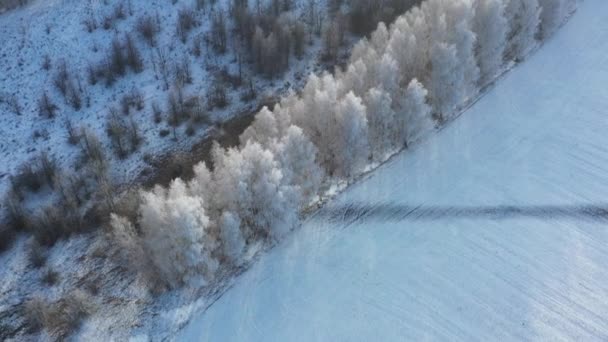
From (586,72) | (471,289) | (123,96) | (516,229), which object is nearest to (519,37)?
(586,72)

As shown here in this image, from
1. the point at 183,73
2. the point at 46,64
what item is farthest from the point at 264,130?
the point at 46,64

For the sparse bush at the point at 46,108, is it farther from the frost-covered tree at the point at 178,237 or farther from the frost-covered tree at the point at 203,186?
the frost-covered tree at the point at 203,186

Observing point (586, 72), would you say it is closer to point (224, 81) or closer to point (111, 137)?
point (224, 81)

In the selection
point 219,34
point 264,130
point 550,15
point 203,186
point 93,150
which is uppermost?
point 219,34

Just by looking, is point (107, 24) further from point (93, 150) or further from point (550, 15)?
point (550, 15)

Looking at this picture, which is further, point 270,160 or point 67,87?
point 67,87

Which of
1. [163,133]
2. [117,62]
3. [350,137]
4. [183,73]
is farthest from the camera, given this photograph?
[183,73]

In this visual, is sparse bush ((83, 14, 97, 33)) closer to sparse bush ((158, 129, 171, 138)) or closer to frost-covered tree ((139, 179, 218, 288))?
sparse bush ((158, 129, 171, 138))
